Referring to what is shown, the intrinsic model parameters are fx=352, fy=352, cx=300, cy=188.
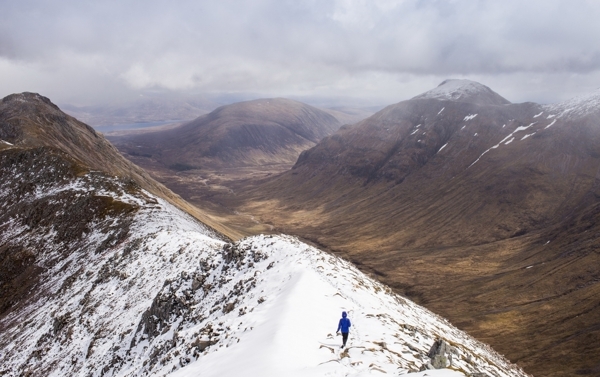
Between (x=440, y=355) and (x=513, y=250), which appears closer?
(x=440, y=355)

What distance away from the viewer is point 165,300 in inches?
1282

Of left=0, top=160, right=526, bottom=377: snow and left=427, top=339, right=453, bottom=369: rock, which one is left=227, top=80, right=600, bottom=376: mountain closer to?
left=0, top=160, right=526, bottom=377: snow

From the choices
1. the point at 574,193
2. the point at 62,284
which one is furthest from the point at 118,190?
the point at 574,193

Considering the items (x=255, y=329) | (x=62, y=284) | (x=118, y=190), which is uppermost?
(x=118, y=190)

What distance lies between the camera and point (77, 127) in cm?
13750

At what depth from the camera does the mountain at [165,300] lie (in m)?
19.8

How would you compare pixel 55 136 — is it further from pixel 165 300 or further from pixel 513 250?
pixel 513 250

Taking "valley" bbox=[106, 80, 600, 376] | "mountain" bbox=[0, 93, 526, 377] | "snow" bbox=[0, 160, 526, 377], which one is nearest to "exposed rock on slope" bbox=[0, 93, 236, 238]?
"mountain" bbox=[0, 93, 526, 377]

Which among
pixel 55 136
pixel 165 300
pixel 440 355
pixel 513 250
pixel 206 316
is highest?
pixel 513 250

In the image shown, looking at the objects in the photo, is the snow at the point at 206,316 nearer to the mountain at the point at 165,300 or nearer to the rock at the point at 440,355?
the mountain at the point at 165,300

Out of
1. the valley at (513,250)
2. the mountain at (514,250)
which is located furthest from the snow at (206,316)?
the valley at (513,250)

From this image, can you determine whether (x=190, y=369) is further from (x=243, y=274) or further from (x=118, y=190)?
(x=118, y=190)

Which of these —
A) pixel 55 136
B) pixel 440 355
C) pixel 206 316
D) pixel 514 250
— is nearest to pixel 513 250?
pixel 514 250

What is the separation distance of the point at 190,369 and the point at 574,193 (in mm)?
194277
